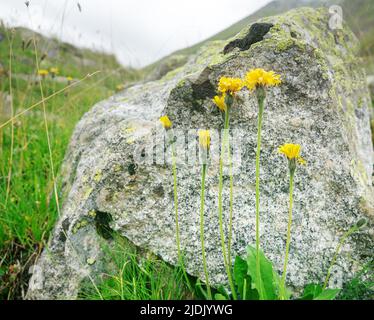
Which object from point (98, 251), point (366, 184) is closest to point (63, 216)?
point (98, 251)

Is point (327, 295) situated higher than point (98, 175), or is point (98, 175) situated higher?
point (98, 175)

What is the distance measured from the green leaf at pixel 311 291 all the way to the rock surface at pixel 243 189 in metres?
0.14

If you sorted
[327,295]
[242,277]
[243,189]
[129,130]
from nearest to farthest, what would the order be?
[327,295]
[242,277]
[243,189]
[129,130]

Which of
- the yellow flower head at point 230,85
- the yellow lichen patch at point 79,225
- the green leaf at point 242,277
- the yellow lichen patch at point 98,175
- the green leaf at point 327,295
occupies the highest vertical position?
the yellow flower head at point 230,85

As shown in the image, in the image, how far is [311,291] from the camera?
5.71ft

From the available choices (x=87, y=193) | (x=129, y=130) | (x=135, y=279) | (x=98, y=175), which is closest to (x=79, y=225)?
(x=87, y=193)

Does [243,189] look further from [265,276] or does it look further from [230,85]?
[230,85]

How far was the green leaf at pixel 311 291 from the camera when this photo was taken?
1.64m

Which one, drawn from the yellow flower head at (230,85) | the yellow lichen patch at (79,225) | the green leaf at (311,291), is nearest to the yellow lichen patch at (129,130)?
the yellow lichen patch at (79,225)

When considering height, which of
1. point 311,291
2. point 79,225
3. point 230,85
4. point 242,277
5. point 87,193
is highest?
point 230,85

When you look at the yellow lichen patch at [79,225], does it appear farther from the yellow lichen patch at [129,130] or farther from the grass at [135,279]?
the yellow lichen patch at [129,130]

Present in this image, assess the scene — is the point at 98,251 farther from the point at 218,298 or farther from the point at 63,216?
the point at 218,298

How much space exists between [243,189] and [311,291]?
2.03 feet
